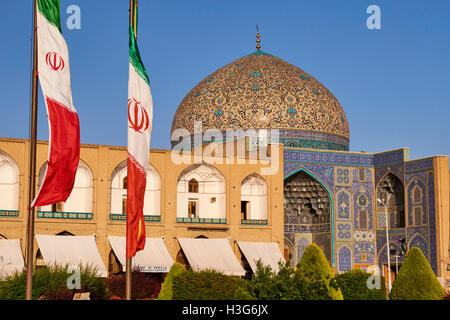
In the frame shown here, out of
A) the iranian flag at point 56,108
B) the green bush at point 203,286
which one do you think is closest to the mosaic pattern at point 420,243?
the green bush at point 203,286

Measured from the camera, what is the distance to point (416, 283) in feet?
59.3

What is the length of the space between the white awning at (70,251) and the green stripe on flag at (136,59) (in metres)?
12.5

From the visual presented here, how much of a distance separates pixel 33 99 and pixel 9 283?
24.3 ft

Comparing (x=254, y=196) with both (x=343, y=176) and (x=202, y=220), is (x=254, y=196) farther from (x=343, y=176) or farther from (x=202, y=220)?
(x=343, y=176)

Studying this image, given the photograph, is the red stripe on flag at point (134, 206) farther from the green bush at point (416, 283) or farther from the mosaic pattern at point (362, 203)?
the mosaic pattern at point (362, 203)

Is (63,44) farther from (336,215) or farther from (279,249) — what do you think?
(336,215)

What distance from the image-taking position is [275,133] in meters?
32.7

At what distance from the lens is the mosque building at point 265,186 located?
26.5m

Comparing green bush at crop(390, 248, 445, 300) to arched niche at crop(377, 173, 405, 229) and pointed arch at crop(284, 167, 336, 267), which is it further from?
arched niche at crop(377, 173, 405, 229)

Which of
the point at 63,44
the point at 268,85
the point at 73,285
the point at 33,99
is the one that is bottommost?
the point at 73,285

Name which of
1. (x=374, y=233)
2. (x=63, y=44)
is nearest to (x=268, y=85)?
(x=374, y=233)

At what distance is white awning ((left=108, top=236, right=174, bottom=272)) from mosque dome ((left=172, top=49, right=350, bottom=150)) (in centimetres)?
824

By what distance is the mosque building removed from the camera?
26.5m

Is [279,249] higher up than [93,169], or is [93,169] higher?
[93,169]
